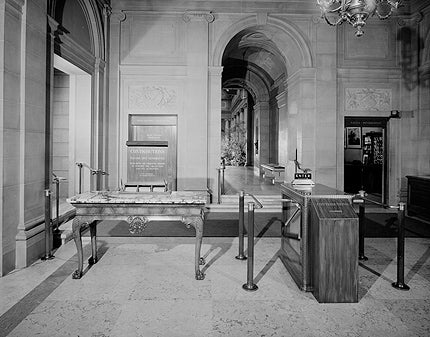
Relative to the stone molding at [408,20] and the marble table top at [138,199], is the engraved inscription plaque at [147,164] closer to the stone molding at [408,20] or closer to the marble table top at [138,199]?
the marble table top at [138,199]

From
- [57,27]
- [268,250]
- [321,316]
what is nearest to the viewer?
[321,316]

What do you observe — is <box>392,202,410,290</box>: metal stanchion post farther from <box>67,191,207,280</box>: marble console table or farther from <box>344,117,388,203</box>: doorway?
<box>344,117,388,203</box>: doorway

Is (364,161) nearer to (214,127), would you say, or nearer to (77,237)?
(214,127)

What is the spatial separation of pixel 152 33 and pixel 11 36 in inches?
203

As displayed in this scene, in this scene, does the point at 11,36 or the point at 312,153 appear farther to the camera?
the point at 312,153

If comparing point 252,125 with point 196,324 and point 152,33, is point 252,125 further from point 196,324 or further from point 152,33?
point 196,324

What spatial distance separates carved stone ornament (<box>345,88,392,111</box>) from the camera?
366 inches

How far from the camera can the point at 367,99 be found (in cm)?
930

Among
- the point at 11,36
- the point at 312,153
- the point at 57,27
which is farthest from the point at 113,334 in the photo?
the point at 312,153

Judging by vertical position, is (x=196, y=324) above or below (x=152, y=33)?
below

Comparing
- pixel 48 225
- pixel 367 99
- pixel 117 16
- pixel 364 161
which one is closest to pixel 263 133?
pixel 364 161

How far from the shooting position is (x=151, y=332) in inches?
111

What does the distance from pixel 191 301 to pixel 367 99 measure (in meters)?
8.07

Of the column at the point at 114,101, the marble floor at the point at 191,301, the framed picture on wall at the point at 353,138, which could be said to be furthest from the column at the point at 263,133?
the marble floor at the point at 191,301
